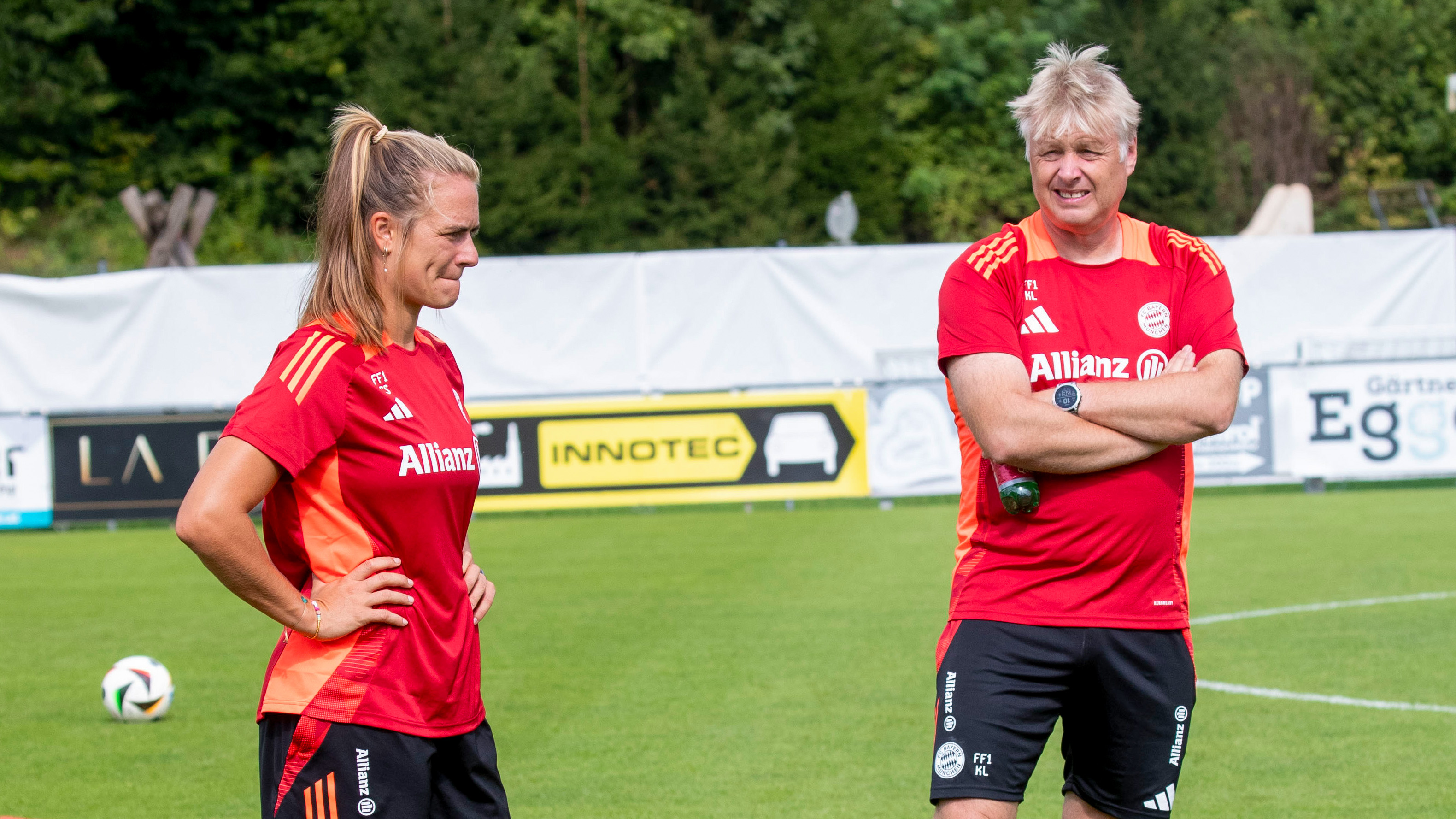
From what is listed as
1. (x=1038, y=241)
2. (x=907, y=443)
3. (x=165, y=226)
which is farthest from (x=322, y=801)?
(x=165, y=226)

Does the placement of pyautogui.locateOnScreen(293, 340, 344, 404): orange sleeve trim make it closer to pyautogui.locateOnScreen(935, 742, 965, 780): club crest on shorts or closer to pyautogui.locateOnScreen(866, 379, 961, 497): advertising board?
pyautogui.locateOnScreen(935, 742, 965, 780): club crest on shorts

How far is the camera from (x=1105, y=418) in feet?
11.1

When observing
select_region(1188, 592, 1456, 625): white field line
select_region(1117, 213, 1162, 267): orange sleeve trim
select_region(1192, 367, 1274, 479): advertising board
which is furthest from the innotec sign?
select_region(1117, 213, 1162, 267): orange sleeve trim

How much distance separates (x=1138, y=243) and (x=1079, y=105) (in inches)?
15.4

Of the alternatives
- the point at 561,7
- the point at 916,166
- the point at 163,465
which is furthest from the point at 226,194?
the point at 163,465

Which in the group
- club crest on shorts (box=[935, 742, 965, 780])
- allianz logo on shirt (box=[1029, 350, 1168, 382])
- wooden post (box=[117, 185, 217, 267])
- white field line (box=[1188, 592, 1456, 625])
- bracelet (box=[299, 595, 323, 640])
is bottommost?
white field line (box=[1188, 592, 1456, 625])

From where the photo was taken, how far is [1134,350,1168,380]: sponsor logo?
352 cm

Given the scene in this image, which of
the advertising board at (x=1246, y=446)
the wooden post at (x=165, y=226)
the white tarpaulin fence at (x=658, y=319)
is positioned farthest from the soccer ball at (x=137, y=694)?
the wooden post at (x=165, y=226)

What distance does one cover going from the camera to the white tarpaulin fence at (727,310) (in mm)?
18859

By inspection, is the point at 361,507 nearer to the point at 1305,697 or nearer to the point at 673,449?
the point at 1305,697

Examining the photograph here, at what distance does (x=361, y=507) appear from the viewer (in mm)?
2947

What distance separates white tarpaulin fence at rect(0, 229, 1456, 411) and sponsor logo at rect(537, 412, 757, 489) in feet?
9.75

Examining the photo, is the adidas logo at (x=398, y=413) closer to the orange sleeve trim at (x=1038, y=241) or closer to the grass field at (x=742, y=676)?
the orange sleeve trim at (x=1038, y=241)

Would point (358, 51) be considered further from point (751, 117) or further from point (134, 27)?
point (751, 117)
